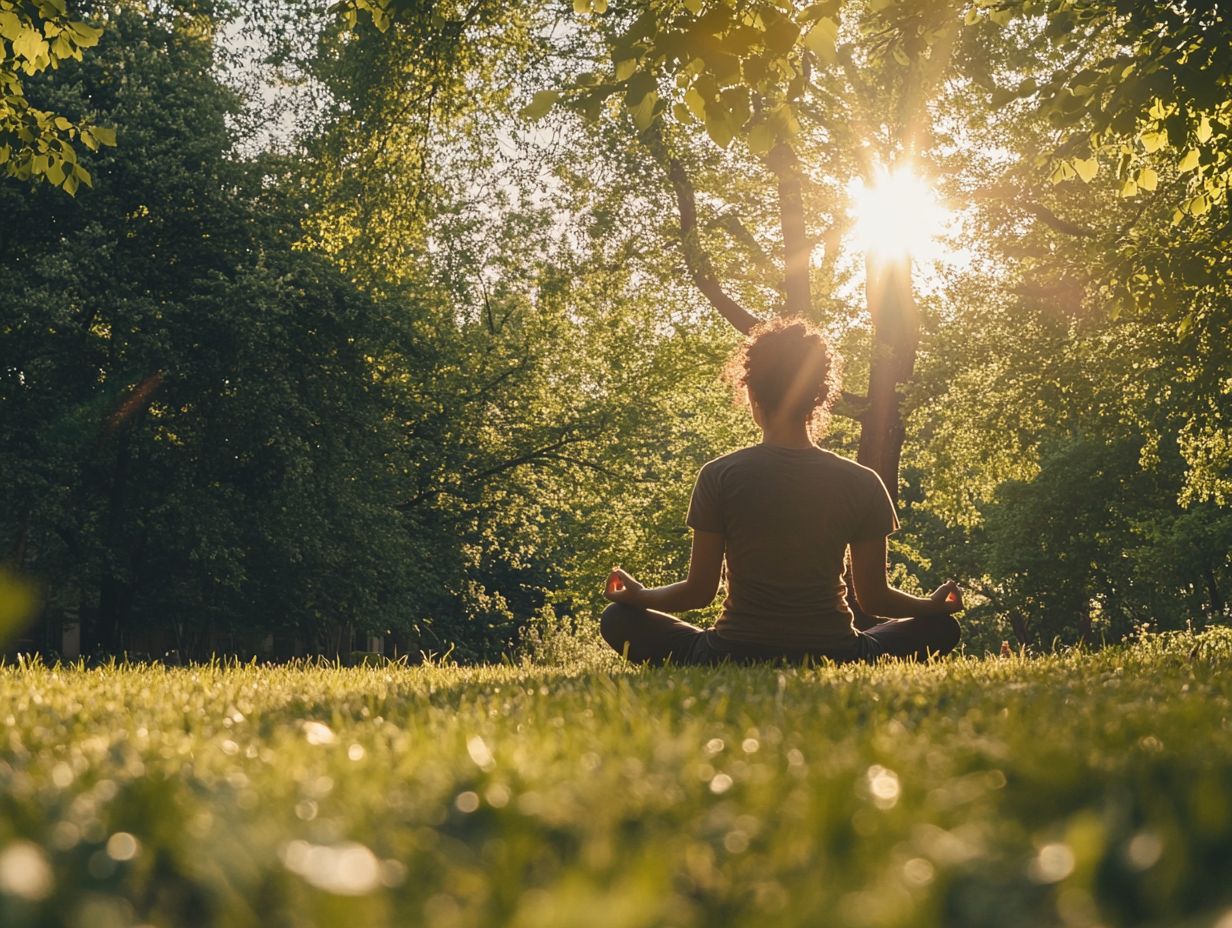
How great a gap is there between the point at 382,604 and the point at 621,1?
22385 mm

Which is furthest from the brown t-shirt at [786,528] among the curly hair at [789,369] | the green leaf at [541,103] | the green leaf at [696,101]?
the green leaf at [541,103]

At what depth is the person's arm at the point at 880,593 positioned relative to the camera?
627cm

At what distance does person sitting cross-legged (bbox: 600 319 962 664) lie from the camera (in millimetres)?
6035

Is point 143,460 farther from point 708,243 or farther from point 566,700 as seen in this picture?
point 566,700

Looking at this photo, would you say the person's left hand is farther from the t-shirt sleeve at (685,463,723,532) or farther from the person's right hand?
the person's right hand

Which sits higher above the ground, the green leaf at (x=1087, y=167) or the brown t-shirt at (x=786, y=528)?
the green leaf at (x=1087, y=167)

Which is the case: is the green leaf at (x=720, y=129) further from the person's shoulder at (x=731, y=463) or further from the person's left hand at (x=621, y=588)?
the person's left hand at (x=621, y=588)

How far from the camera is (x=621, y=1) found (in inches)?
288

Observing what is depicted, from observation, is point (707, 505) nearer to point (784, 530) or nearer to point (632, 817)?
point (784, 530)

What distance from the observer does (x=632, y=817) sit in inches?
72.9

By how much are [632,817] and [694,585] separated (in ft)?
14.1

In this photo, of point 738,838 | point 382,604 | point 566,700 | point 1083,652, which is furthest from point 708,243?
point 738,838

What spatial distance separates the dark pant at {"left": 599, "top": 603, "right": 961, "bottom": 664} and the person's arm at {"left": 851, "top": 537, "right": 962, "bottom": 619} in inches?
7.2

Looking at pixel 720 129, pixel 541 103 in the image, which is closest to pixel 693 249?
pixel 720 129
